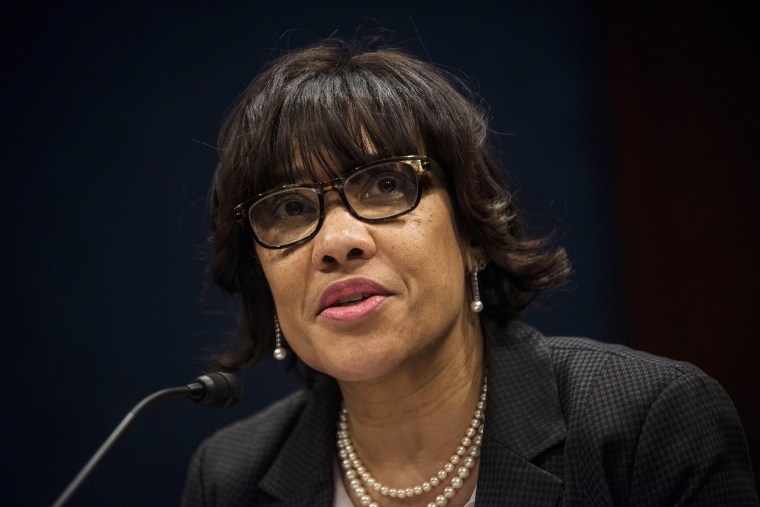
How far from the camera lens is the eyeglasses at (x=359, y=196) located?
159cm

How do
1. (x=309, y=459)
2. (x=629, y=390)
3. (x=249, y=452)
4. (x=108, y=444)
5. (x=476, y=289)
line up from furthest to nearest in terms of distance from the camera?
(x=249, y=452) < (x=309, y=459) < (x=476, y=289) < (x=629, y=390) < (x=108, y=444)

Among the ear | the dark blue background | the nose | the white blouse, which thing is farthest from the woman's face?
the dark blue background

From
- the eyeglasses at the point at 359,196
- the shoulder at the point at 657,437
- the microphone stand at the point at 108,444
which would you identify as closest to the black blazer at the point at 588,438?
the shoulder at the point at 657,437

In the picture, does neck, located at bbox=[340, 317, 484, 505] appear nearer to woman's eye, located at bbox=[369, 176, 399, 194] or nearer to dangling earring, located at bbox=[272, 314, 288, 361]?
dangling earring, located at bbox=[272, 314, 288, 361]

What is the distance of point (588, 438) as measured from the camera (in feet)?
4.99

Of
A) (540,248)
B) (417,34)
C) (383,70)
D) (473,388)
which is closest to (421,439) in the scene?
(473,388)

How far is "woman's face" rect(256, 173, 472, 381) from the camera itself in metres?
1.56

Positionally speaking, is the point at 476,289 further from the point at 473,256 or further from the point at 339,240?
the point at 339,240

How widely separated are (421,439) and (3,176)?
143 centimetres

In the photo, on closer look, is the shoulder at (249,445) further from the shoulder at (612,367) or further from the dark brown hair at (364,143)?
the shoulder at (612,367)

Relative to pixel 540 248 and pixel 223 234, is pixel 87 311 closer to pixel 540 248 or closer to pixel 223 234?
pixel 223 234

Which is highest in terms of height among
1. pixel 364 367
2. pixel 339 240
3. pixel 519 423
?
pixel 339 240

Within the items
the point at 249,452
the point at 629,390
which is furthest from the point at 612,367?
the point at 249,452

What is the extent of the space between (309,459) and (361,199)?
63 cm
